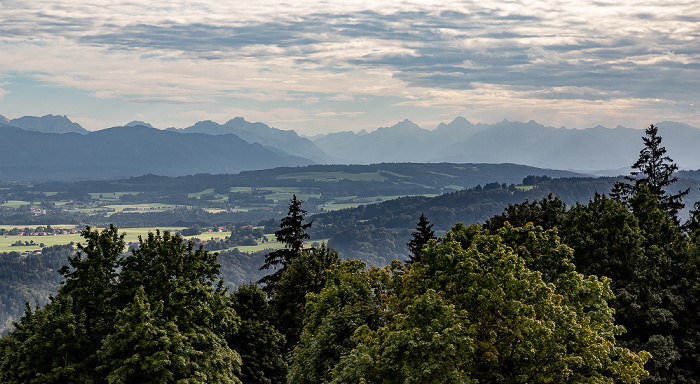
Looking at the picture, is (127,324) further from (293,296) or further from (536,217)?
(536,217)

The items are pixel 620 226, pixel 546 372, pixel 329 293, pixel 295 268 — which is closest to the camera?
pixel 546 372

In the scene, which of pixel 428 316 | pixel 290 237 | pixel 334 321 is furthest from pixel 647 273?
pixel 290 237

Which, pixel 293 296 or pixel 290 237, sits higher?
pixel 290 237

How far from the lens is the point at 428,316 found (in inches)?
1130

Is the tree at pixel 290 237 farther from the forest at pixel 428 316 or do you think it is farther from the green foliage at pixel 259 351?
A: the forest at pixel 428 316

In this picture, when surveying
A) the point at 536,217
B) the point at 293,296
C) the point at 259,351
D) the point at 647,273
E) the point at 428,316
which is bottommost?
the point at 259,351

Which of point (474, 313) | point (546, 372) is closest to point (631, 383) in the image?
point (546, 372)

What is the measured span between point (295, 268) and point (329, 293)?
15.9 m

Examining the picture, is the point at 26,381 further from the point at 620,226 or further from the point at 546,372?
the point at 620,226

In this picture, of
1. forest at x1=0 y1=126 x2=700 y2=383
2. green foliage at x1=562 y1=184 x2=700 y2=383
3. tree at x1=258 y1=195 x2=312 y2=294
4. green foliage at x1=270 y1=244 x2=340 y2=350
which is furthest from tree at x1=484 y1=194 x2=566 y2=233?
tree at x1=258 y1=195 x2=312 y2=294

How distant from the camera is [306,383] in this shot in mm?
35875

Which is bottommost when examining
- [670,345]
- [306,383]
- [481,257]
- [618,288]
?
[306,383]

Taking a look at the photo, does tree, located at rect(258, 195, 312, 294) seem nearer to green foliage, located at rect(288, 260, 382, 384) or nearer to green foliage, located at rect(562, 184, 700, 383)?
green foliage, located at rect(288, 260, 382, 384)

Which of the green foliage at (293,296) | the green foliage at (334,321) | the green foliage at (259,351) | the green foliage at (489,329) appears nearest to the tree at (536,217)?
the green foliage at (293,296)
